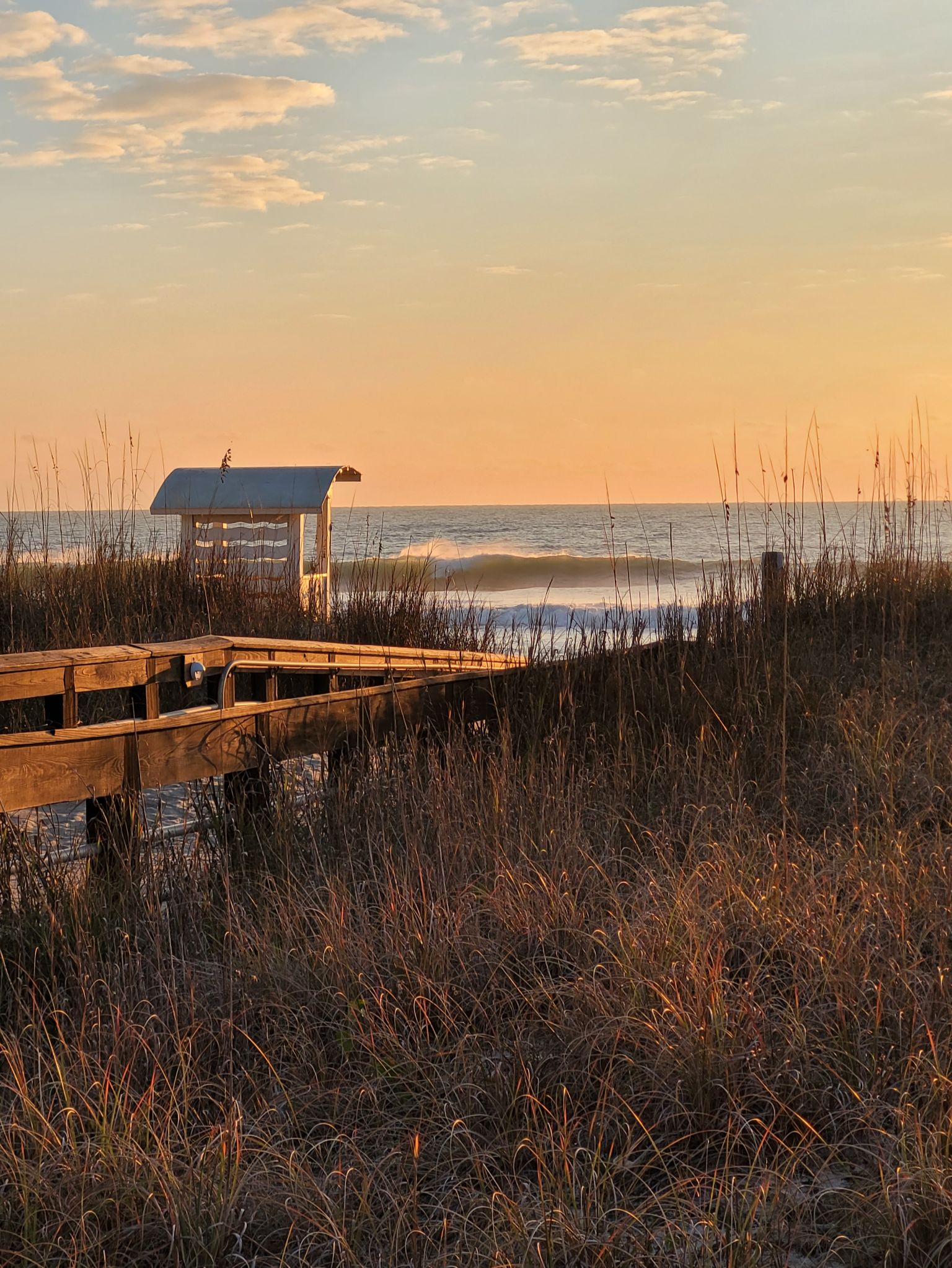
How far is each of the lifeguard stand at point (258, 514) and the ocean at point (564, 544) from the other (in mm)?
290

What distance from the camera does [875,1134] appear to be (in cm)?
209

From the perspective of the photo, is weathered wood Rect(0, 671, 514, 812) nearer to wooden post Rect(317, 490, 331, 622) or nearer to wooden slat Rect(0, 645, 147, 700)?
wooden slat Rect(0, 645, 147, 700)

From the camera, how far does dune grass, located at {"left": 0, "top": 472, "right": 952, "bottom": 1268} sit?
6.12ft

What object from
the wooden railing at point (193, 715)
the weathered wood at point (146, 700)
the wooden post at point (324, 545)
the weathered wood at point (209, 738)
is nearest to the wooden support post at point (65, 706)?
the wooden railing at point (193, 715)

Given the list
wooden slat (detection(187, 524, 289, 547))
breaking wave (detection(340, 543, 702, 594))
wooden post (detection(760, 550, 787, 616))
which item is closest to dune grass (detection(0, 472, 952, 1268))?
wooden post (detection(760, 550, 787, 616))

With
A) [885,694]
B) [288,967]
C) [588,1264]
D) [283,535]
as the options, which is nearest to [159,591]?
[283,535]

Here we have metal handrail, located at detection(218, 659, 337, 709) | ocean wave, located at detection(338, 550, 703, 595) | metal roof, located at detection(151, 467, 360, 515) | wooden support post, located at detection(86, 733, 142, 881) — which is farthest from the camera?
ocean wave, located at detection(338, 550, 703, 595)

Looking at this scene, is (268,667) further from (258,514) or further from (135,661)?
(258,514)

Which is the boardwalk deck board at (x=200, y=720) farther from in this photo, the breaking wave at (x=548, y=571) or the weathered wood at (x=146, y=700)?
the breaking wave at (x=548, y=571)

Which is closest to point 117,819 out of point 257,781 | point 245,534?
point 257,781

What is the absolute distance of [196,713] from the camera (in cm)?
383

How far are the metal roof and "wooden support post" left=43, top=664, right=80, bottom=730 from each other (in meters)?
6.61

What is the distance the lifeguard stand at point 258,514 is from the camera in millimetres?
9453

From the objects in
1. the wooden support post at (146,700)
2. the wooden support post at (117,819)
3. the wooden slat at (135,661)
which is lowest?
the wooden support post at (117,819)
